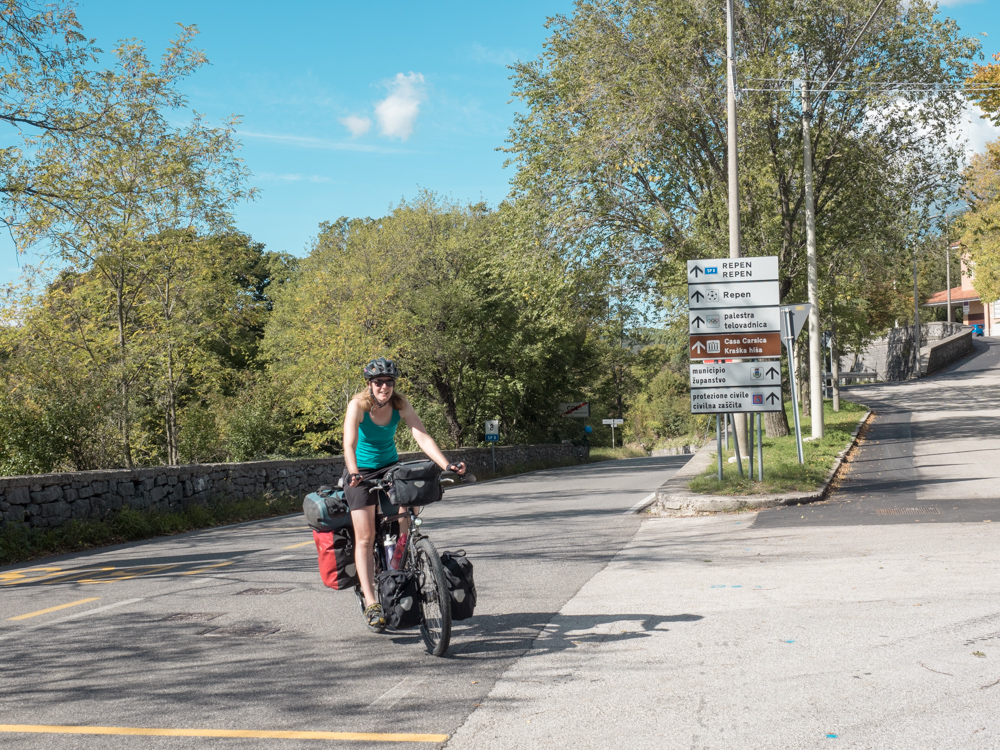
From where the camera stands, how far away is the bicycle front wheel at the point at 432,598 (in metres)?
5.30

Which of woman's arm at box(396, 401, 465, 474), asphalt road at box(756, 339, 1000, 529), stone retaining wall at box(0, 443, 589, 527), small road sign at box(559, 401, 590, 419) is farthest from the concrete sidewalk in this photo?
small road sign at box(559, 401, 590, 419)

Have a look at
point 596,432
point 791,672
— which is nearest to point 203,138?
point 791,672

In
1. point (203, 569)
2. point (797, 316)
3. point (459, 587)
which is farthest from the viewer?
point (797, 316)

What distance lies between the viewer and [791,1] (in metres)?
22.7

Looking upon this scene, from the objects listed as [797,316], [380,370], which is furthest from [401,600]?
[797,316]

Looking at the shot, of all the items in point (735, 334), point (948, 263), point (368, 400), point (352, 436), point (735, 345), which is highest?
point (948, 263)

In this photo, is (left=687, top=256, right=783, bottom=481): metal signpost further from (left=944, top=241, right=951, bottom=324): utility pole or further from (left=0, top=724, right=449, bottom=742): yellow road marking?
(left=944, top=241, right=951, bottom=324): utility pole

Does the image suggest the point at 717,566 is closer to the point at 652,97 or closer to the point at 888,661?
the point at 888,661

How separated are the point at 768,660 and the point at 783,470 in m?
11.1

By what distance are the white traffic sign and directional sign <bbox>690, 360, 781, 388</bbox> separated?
136cm

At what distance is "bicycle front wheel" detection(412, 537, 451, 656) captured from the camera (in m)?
5.30

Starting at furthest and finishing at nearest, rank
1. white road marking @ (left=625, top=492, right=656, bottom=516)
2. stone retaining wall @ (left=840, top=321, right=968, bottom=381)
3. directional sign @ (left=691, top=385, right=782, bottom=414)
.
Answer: stone retaining wall @ (left=840, top=321, right=968, bottom=381) → directional sign @ (left=691, top=385, right=782, bottom=414) → white road marking @ (left=625, top=492, right=656, bottom=516)

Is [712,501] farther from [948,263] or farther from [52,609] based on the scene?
[948,263]

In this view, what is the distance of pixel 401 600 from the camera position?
5.57 meters
